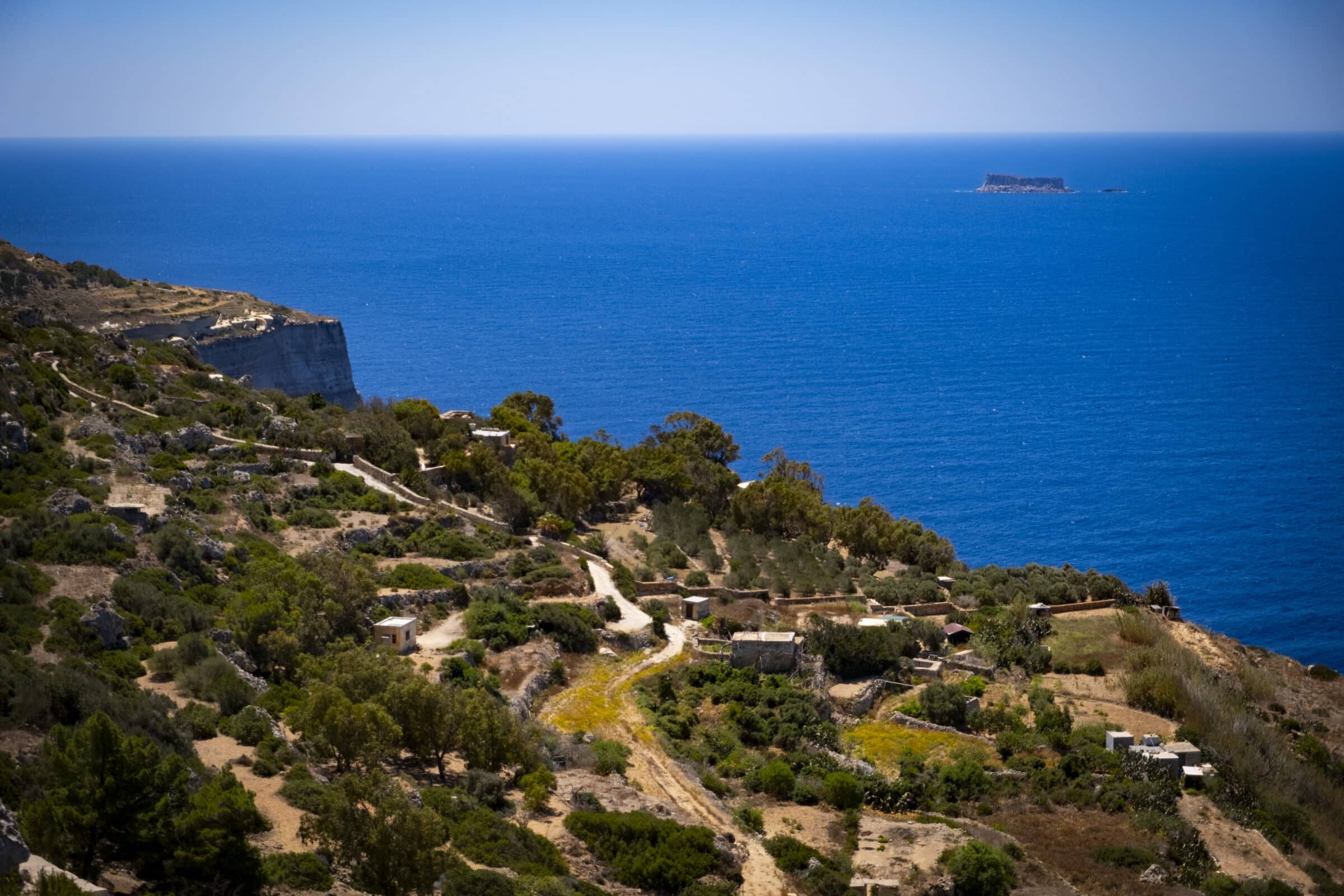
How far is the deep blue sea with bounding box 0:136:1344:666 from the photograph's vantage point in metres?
64.9

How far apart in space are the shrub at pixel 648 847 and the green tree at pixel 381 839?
3750 millimetres

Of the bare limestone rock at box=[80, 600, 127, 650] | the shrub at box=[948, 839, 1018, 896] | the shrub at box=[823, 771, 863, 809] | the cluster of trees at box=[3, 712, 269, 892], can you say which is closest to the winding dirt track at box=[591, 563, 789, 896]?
the shrub at box=[823, 771, 863, 809]

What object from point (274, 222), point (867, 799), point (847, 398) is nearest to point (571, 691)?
point (867, 799)

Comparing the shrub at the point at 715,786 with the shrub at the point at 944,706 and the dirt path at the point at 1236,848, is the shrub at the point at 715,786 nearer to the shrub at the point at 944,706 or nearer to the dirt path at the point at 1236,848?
the shrub at the point at 944,706

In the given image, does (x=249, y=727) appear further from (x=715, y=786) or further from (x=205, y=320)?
(x=205, y=320)

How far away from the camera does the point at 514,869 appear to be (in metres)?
19.9

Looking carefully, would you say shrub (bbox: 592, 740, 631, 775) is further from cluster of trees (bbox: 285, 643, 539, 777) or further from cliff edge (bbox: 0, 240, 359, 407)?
cliff edge (bbox: 0, 240, 359, 407)

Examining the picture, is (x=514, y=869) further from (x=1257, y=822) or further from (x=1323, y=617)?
(x=1323, y=617)

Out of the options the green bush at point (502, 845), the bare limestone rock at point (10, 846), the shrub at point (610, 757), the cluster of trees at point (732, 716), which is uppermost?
the bare limestone rock at point (10, 846)

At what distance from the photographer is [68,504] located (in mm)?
32625

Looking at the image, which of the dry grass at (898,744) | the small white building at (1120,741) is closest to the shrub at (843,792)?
the dry grass at (898,744)

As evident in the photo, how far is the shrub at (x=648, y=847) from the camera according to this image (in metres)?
21.2

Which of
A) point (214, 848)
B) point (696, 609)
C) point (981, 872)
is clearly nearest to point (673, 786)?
point (981, 872)

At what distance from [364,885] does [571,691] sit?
1411 cm
